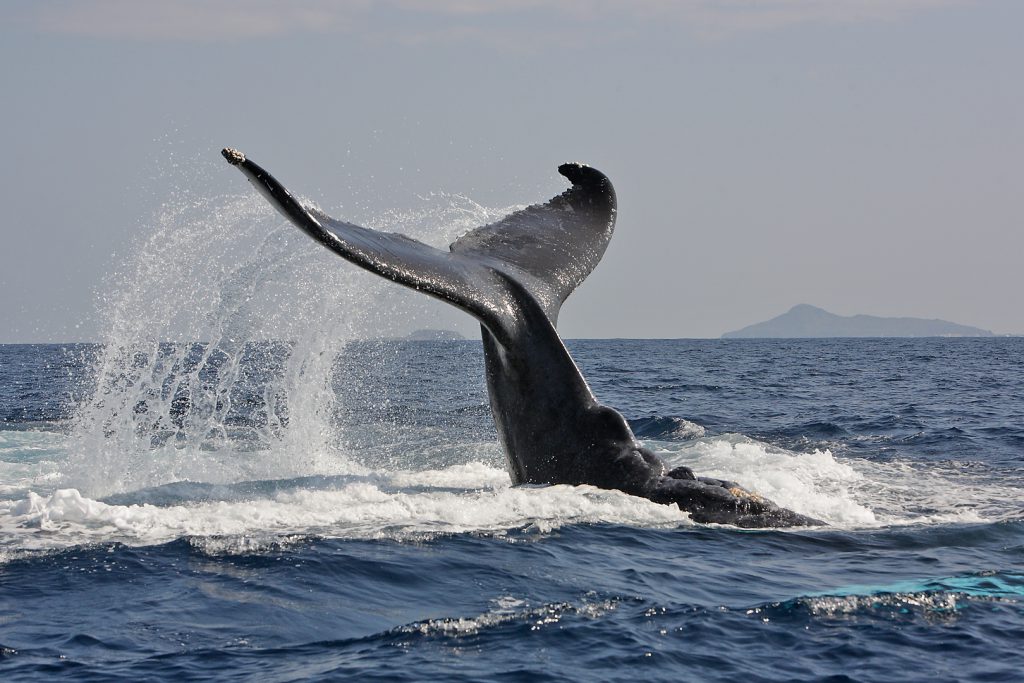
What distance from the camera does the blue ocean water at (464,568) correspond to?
19.7 ft

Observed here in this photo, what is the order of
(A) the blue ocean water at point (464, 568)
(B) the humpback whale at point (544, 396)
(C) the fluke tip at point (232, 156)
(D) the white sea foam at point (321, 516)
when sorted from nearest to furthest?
1. (A) the blue ocean water at point (464, 568)
2. (C) the fluke tip at point (232, 156)
3. (D) the white sea foam at point (321, 516)
4. (B) the humpback whale at point (544, 396)

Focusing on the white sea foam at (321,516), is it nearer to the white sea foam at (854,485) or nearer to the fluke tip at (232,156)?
the white sea foam at (854,485)

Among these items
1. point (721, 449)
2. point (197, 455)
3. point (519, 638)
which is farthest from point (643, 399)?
point (519, 638)

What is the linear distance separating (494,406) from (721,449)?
22.3 feet

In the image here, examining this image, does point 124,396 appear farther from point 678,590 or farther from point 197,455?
point 678,590

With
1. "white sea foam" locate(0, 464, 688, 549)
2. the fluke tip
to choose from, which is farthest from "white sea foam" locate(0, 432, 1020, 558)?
the fluke tip

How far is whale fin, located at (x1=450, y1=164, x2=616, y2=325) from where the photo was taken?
9.58 meters

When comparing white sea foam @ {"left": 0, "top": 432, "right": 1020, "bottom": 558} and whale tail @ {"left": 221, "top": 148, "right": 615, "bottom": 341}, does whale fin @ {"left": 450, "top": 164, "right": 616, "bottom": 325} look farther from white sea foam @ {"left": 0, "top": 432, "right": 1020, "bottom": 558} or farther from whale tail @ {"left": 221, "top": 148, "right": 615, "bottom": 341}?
white sea foam @ {"left": 0, "top": 432, "right": 1020, "bottom": 558}

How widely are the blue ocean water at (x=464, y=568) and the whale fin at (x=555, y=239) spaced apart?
163 centimetres

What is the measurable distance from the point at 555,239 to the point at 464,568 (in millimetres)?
3495

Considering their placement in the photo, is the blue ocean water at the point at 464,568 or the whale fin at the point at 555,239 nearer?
the blue ocean water at the point at 464,568

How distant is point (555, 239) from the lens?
10242 mm

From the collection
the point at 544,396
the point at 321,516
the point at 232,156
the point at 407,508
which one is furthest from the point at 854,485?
the point at 232,156

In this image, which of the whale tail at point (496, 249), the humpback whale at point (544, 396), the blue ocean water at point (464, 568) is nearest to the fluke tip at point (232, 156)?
the whale tail at point (496, 249)
